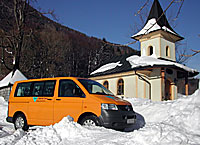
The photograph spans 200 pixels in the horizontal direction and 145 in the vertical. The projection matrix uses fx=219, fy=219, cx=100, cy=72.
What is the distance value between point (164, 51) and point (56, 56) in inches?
1057

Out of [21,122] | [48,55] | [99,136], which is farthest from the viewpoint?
[48,55]

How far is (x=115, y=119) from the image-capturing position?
653cm

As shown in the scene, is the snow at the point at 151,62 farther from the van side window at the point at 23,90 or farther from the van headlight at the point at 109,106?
the van headlight at the point at 109,106

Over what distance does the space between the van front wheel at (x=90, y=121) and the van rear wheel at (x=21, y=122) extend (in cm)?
253

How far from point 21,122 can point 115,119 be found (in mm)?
3669

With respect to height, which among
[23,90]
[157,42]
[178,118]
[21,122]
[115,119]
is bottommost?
[21,122]

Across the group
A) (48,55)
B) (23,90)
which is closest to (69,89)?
(23,90)

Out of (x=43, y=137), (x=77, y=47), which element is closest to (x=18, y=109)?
(x=43, y=137)

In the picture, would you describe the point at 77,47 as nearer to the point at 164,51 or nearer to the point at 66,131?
the point at 164,51

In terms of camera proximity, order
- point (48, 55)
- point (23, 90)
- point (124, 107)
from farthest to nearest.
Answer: point (48, 55), point (23, 90), point (124, 107)

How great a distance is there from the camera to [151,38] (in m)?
22.8

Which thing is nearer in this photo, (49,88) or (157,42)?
(49,88)

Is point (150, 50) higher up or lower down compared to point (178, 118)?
higher up

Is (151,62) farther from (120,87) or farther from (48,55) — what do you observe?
(48,55)
